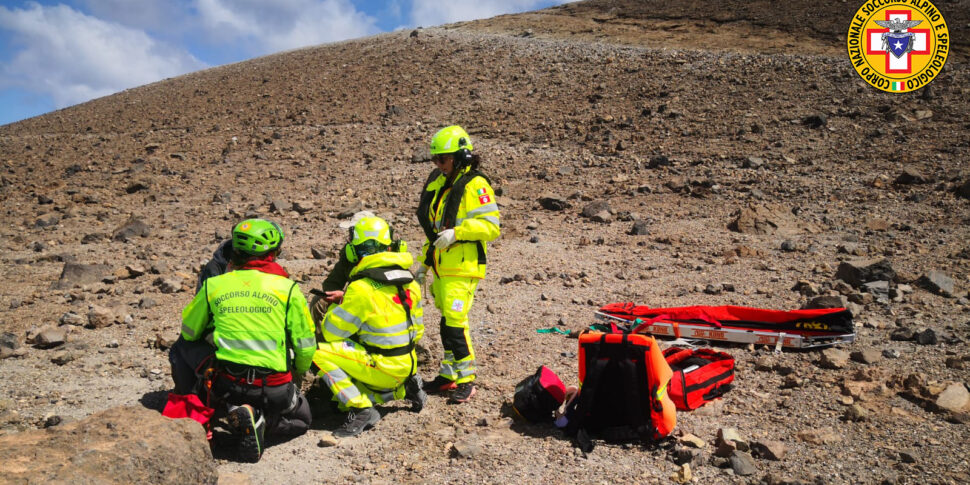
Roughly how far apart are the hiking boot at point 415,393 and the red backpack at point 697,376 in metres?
1.85

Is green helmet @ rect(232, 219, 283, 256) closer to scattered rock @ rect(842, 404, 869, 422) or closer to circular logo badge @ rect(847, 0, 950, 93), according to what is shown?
scattered rock @ rect(842, 404, 869, 422)

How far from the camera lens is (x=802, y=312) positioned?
596cm

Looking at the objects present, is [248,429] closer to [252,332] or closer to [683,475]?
[252,332]

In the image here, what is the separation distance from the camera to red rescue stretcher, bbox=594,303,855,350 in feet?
19.0

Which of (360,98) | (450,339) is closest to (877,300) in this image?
(450,339)

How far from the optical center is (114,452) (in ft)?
9.69

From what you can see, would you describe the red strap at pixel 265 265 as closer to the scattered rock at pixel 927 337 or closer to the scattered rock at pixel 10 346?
the scattered rock at pixel 10 346

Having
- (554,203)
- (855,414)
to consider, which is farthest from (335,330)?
(554,203)

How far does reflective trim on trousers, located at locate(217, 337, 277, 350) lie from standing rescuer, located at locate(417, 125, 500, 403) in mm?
Answer: 1516

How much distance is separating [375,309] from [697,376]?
2.45 metres

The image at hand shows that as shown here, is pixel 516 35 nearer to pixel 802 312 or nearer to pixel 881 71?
pixel 881 71

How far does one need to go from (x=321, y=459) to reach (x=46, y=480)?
1.79 metres

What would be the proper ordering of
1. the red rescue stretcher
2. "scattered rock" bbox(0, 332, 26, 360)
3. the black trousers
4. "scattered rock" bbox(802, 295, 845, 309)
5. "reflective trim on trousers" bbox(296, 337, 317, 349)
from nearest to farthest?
the black trousers < "reflective trim on trousers" bbox(296, 337, 317, 349) < the red rescue stretcher < "scattered rock" bbox(0, 332, 26, 360) < "scattered rock" bbox(802, 295, 845, 309)

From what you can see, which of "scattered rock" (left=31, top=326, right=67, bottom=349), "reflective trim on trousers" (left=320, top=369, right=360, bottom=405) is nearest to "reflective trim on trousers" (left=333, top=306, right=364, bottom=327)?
"reflective trim on trousers" (left=320, top=369, right=360, bottom=405)
